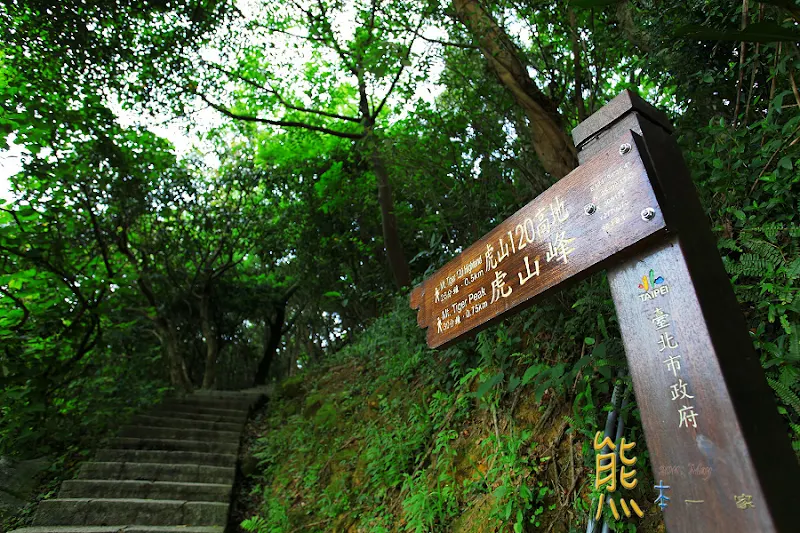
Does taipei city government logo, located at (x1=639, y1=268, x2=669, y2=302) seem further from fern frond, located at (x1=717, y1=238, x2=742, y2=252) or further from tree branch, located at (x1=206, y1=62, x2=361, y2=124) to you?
tree branch, located at (x1=206, y1=62, x2=361, y2=124)

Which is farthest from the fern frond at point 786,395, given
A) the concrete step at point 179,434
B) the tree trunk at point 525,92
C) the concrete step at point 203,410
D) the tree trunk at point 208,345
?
the tree trunk at point 208,345

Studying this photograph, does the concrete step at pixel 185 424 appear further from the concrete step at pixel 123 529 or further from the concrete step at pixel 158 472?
the concrete step at pixel 123 529

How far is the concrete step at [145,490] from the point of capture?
546 centimetres

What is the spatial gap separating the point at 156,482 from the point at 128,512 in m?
0.62

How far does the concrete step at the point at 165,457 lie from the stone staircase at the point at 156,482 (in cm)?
1

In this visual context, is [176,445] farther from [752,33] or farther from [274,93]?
[752,33]

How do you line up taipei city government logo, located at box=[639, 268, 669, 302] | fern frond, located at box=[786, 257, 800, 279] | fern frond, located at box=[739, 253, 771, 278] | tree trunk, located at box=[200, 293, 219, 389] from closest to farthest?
1. taipei city government logo, located at box=[639, 268, 669, 302]
2. fern frond, located at box=[786, 257, 800, 279]
3. fern frond, located at box=[739, 253, 771, 278]
4. tree trunk, located at box=[200, 293, 219, 389]

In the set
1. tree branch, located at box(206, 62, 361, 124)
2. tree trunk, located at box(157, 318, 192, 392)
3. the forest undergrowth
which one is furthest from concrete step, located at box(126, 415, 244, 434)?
tree branch, located at box(206, 62, 361, 124)

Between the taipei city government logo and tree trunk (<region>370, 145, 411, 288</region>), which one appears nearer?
the taipei city government logo

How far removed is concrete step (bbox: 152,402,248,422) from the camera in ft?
27.2

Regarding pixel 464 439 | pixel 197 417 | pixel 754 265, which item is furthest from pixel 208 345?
pixel 754 265

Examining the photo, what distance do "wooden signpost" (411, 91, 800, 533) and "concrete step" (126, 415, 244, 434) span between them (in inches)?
281

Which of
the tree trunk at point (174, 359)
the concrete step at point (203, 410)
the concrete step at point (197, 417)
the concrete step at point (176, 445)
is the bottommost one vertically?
the concrete step at point (176, 445)

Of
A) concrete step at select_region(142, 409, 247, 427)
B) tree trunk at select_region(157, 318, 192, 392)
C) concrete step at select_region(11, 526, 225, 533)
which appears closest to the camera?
concrete step at select_region(11, 526, 225, 533)
